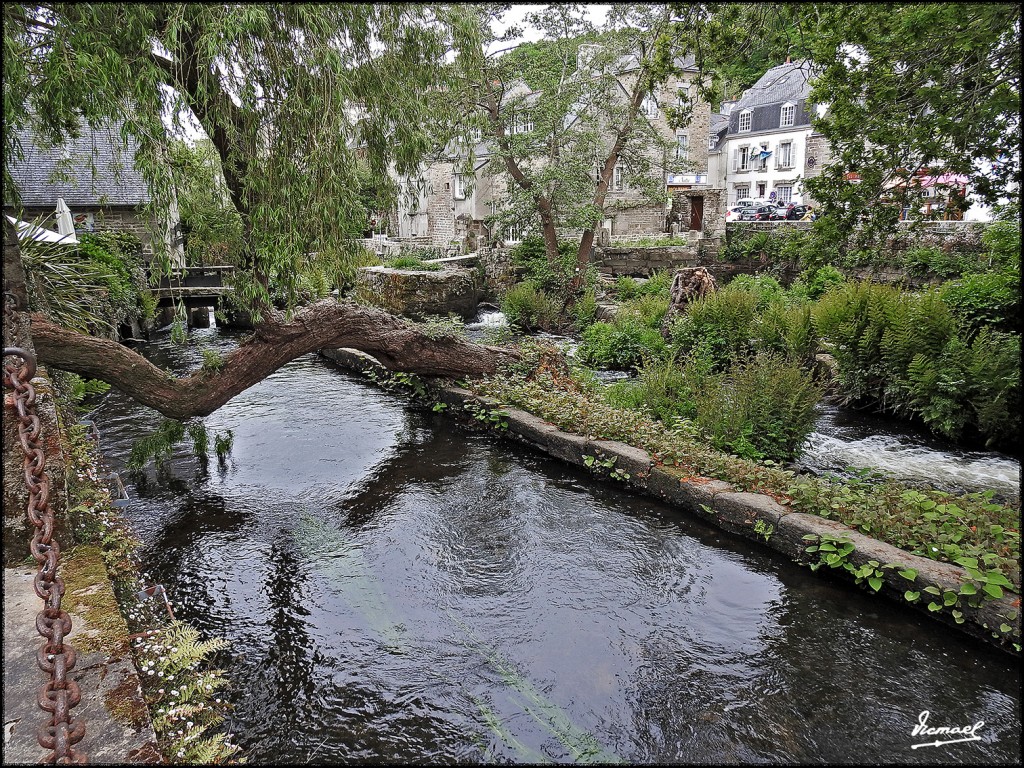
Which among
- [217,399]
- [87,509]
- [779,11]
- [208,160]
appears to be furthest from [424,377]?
[779,11]

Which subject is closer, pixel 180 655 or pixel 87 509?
pixel 180 655

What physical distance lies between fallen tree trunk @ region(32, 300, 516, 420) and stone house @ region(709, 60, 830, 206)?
34445 mm

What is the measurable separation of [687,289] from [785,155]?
34023 millimetres

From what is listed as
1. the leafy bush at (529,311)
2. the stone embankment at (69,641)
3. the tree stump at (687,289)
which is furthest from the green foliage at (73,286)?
the tree stump at (687,289)

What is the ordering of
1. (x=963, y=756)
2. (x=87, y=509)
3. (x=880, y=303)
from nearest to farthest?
(x=963, y=756) < (x=87, y=509) < (x=880, y=303)

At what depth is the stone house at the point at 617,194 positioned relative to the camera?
20.1 meters

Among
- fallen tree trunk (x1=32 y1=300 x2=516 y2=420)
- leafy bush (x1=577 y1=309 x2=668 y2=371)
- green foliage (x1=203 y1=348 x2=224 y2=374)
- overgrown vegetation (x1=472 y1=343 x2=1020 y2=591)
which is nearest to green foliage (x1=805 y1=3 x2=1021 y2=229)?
overgrown vegetation (x1=472 y1=343 x2=1020 y2=591)

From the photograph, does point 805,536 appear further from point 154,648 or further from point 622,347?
point 622,347

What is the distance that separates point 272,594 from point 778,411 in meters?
5.61

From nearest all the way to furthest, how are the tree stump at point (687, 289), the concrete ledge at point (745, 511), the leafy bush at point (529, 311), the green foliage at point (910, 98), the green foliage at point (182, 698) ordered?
the green foliage at point (182, 698) → the concrete ledge at point (745, 511) → the green foliage at point (910, 98) → the tree stump at point (687, 289) → the leafy bush at point (529, 311)

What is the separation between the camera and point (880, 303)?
977 centimetres

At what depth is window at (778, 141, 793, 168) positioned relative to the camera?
41.4 m

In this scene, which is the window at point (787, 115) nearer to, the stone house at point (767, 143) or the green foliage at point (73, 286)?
the stone house at point (767, 143)

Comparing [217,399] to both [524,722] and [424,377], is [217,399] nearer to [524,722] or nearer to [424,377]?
[424,377]
